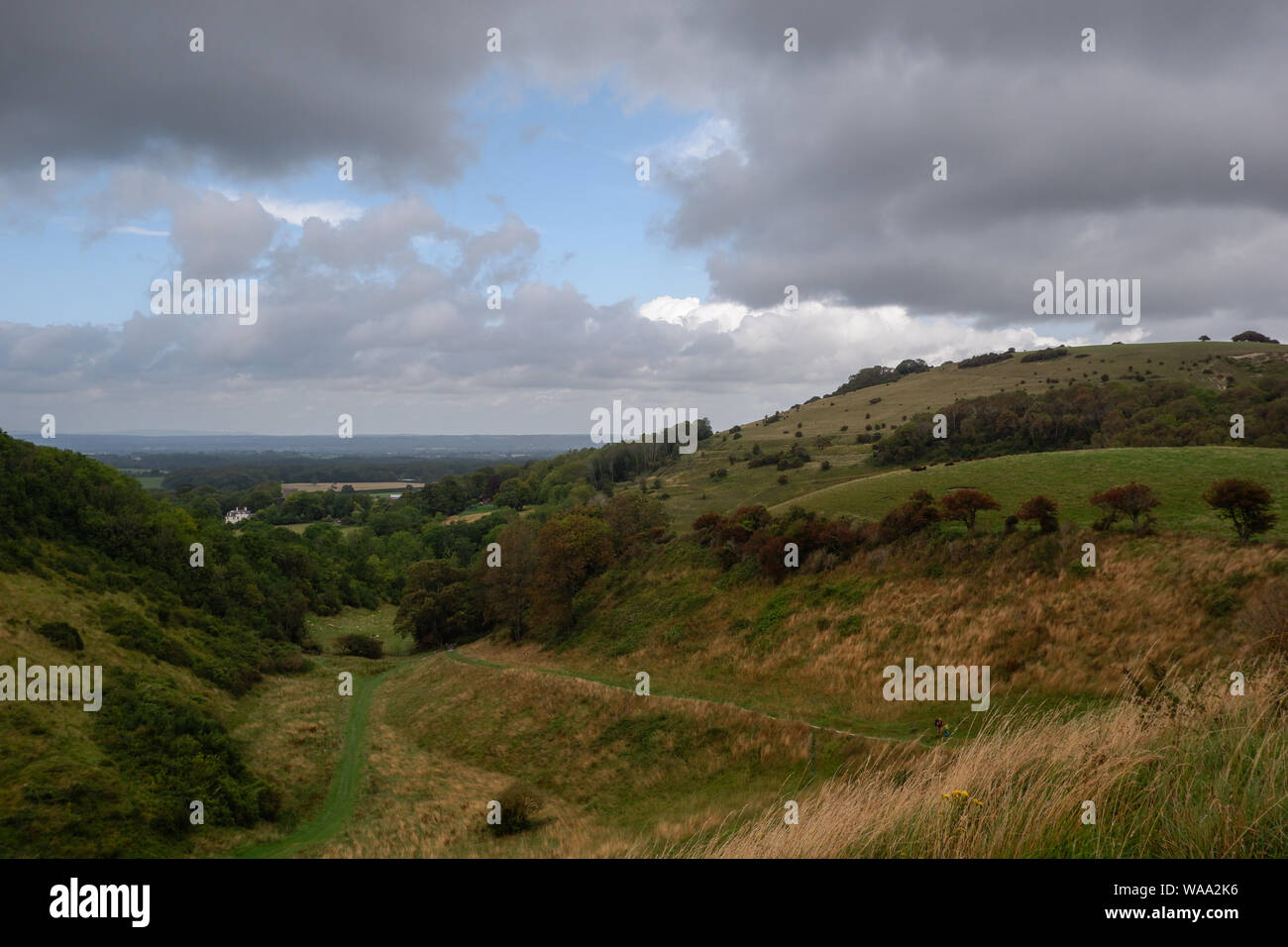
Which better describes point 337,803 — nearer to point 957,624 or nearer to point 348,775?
point 348,775

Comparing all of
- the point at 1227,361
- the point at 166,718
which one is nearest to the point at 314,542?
the point at 166,718

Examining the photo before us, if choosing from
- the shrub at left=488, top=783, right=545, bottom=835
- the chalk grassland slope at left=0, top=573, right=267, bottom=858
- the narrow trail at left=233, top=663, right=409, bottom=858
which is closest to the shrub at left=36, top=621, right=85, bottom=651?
the chalk grassland slope at left=0, top=573, right=267, bottom=858

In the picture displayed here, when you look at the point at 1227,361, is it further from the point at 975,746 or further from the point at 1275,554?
the point at 975,746

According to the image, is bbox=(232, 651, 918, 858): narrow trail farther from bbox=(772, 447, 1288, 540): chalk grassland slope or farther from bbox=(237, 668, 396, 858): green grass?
bbox=(772, 447, 1288, 540): chalk grassland slope

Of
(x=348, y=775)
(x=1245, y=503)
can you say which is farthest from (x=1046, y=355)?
(x=348, y=775)
